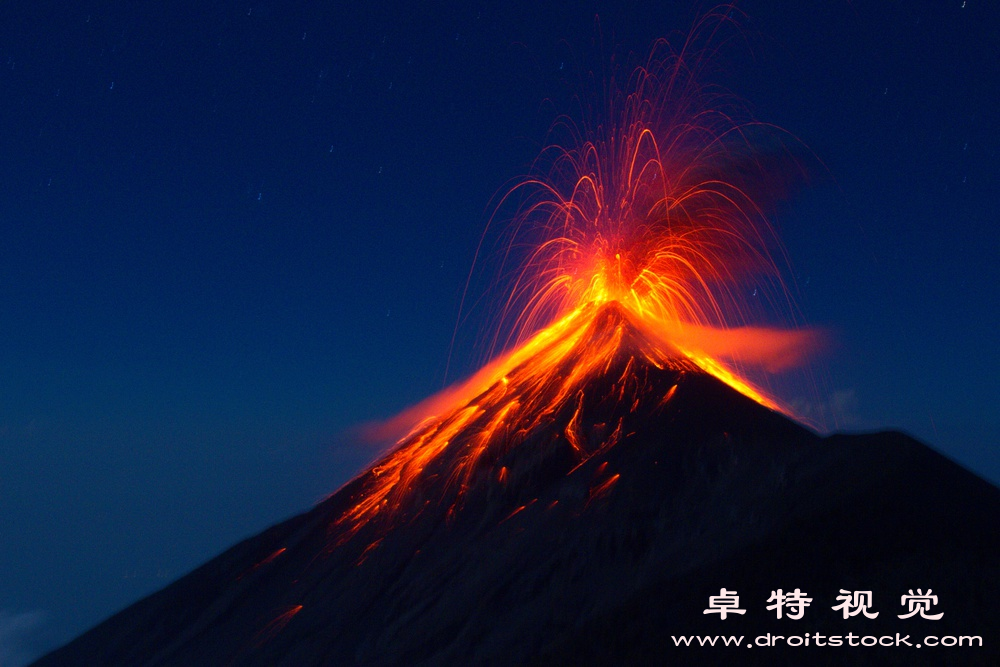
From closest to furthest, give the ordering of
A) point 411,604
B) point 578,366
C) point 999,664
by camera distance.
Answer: point 999,664 → point 411,604 → point 578,366

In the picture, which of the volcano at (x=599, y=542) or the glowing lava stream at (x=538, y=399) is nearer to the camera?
the volcano at (x=599, y=542)

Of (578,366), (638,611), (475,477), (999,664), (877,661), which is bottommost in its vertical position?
(999,664)

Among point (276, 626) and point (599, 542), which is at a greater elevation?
point (276, 626)

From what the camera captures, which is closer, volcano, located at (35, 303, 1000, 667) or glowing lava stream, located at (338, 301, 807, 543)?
volcano, located at (35, 303, 1000, 667)

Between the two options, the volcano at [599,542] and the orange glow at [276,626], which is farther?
the orange glow at [276,626]

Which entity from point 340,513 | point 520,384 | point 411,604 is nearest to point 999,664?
point 411,604

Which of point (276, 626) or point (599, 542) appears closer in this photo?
Result: point (599, 542)

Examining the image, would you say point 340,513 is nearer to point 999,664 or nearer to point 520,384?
point 520,384

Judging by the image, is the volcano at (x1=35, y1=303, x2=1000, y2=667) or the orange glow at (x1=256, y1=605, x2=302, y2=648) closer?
the volcano at (x1=35, y1=303, x2=1000, y2=667)
